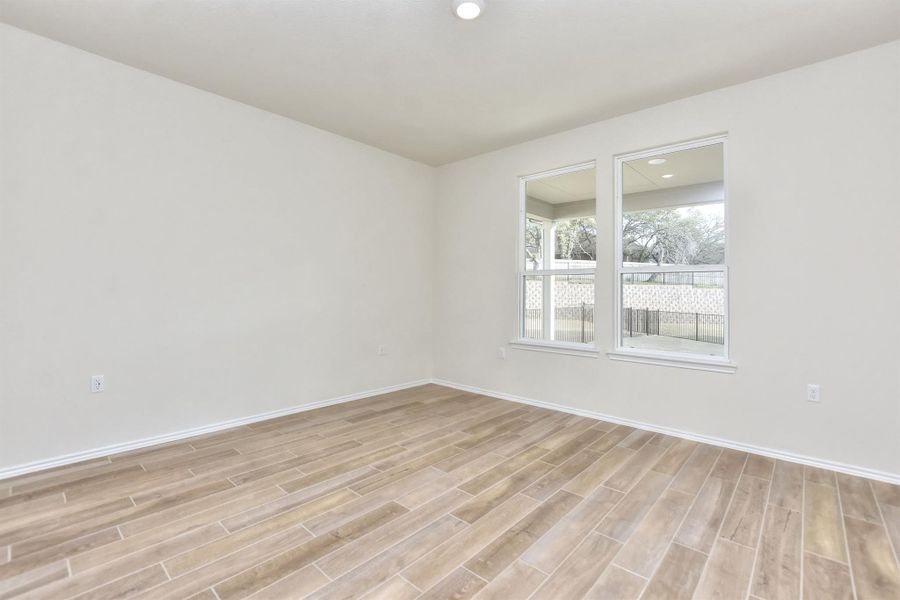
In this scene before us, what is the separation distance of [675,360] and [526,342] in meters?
1.43

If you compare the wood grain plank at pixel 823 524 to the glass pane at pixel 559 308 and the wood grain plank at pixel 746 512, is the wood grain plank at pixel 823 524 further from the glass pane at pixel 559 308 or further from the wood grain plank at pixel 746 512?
the glass pane at pixel 559 308

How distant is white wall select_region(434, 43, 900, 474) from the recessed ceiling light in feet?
6.45

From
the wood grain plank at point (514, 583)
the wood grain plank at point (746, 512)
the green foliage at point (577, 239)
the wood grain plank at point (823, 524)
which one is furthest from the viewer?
the green foliage at point (577, 239)

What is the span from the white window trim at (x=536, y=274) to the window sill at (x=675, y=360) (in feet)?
0.81

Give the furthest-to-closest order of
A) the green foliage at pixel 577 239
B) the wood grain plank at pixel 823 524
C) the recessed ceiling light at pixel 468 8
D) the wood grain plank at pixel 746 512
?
the green foliage at pixel 577 239 → the recessed ceiling light at pixel 468 8 → the wood grain plank at pixel 746 512 → the wood grain plank at pixel 823 524

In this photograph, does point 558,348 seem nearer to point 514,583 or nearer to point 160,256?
point 514,583

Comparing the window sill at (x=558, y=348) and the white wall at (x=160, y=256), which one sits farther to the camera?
the window sill at (x=558, y=348)

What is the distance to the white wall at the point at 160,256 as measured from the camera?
2645mm

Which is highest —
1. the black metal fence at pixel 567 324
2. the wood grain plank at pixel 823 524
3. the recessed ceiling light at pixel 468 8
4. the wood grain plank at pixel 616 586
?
the recessed ceiling light at pixel 468 8

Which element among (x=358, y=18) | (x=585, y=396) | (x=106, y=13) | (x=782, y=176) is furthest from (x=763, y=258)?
(x=106, y=13)

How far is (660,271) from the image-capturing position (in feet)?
11.9

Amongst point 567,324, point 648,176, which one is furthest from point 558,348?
point 648,176

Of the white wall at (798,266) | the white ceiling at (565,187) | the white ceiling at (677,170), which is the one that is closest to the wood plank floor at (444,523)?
the white wall at (798,266)

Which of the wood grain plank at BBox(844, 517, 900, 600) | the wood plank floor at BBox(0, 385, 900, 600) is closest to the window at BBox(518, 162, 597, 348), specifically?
the wood plank floor at BBox(0, 385, 900, 600)
